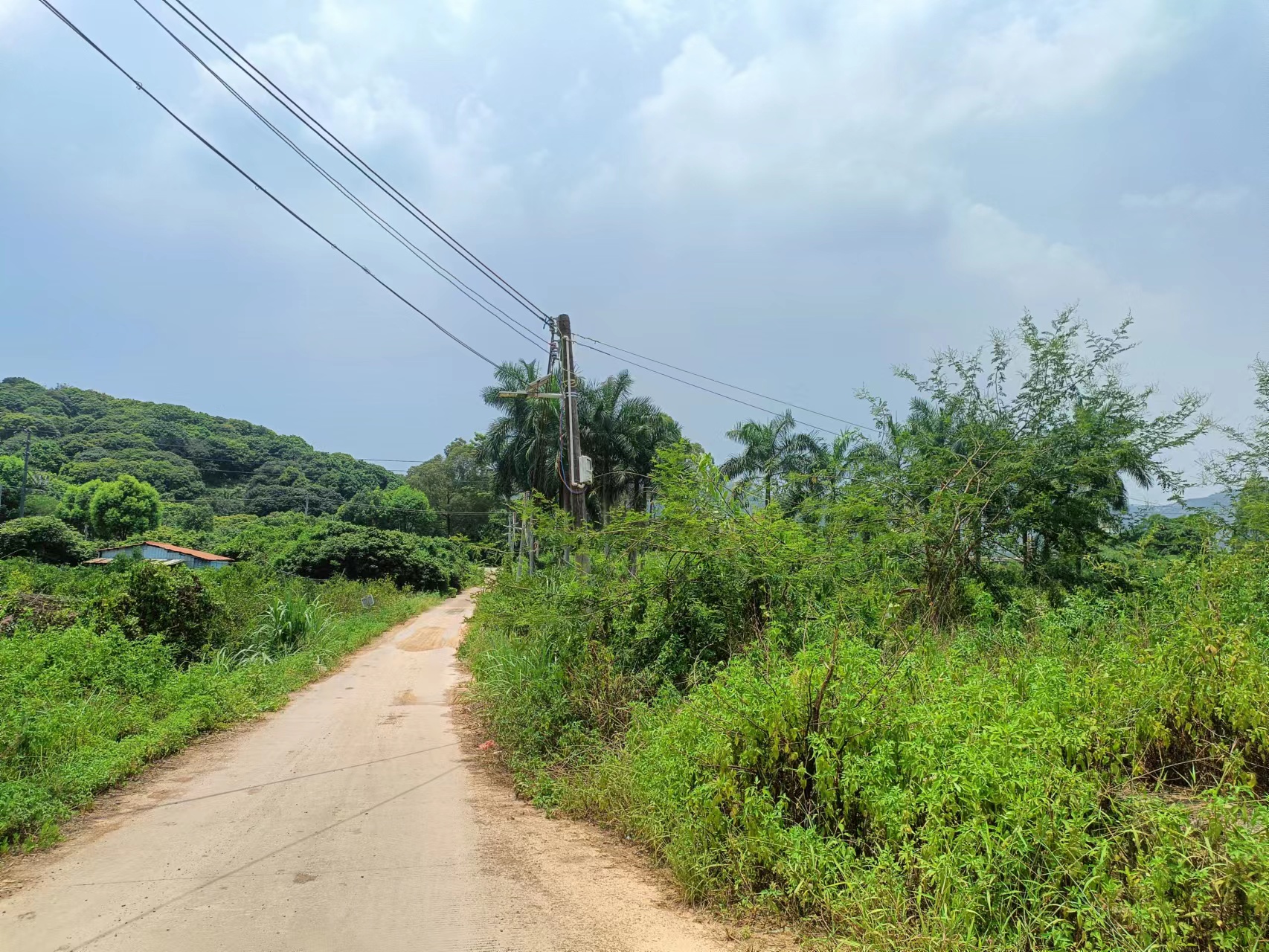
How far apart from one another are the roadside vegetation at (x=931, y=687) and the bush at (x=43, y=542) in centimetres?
2994

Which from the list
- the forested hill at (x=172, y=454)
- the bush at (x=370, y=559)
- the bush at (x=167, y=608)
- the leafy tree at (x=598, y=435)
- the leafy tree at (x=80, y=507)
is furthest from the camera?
the forested hill at (x=172, y=454)

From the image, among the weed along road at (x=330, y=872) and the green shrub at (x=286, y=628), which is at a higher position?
the green shrub at (x=286, y=628)

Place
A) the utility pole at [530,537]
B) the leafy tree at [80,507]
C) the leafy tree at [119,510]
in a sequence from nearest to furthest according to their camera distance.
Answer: the utility pole at [530,537]
the leafy tree at [119,510]
the leafy tree at [80,507]

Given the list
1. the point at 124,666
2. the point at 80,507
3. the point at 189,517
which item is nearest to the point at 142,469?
the point at 189,517

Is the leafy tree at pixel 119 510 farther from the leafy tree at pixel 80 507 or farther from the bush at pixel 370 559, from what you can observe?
the bush at pixel 370 559

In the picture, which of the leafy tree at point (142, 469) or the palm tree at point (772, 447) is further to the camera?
the leafy tree at point (142, 469)

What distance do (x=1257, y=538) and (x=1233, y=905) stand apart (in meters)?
7.22

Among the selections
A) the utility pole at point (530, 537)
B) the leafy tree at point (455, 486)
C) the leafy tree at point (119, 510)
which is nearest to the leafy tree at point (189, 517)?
the leafy tree at point (119, 510)

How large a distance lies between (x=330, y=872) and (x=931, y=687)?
4.17 m

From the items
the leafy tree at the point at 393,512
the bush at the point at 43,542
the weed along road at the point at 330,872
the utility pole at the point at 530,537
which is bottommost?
the weed along road at the point at 330,872

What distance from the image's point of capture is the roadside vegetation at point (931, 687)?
11.2ft

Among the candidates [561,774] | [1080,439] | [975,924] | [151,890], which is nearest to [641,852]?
[561,774]

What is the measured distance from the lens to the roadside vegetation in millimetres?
3428

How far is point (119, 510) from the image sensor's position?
4606cm
